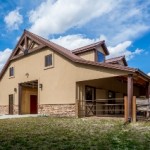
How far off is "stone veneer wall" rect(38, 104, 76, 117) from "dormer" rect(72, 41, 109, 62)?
5.15 meters

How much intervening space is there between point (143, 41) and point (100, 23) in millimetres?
10999

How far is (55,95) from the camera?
19.7 meters

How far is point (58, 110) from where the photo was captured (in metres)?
19.3

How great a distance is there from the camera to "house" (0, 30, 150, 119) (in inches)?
664

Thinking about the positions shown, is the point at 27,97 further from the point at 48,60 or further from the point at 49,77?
the point at 48,60

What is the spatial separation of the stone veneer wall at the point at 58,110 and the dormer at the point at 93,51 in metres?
5.15

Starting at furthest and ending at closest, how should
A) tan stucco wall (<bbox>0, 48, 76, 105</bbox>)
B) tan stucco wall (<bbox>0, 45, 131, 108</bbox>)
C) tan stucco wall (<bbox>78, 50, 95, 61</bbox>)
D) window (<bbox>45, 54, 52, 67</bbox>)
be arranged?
tan stucco wall (<bbox>78, 50, 95, 61</bbox>)
window (<bbox>45, 54, 52, 67</bbox>)
tan stucco wall (<bbox>0, 48, 76, 105</bbox>)
tan stucco wall (<bbox>0, 45, 131, 108</bbox>)

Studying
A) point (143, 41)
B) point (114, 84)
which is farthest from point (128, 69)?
point (143, 41)

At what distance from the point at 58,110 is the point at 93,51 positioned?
20.3ft

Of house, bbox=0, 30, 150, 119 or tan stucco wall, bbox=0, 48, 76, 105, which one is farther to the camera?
tan stucco wall, bbox=0, 48, 76, 105

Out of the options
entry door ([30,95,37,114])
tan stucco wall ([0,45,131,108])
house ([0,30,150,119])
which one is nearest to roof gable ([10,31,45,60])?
house ([0,30,150,119])

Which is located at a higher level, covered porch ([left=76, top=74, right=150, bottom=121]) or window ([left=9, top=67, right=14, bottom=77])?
window ([left=9, top=67, right=14, bottom=77])

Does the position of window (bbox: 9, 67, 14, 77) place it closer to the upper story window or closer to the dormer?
the upper story window

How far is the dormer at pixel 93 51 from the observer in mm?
21250
